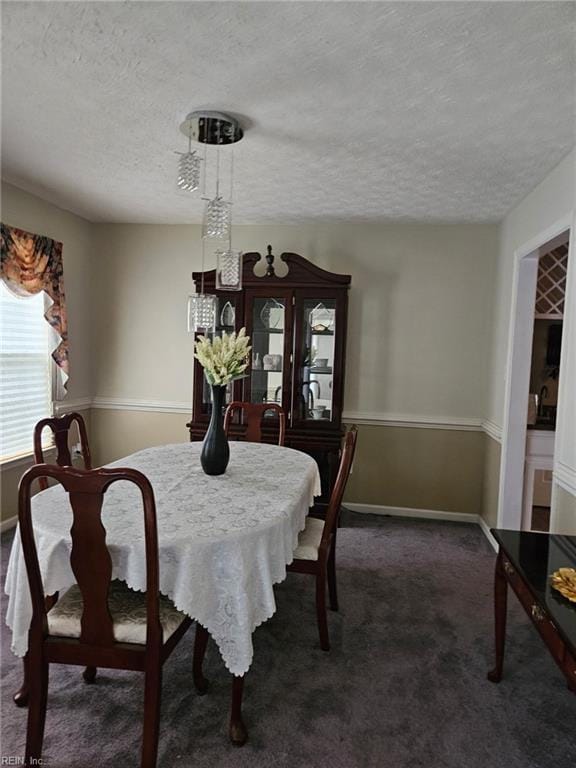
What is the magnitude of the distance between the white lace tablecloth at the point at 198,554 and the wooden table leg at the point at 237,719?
0.13 m

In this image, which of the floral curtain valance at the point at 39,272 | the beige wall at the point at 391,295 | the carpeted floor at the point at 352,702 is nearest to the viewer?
the carpeted floor at the point at 352,702

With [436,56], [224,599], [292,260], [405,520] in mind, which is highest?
[436,56]

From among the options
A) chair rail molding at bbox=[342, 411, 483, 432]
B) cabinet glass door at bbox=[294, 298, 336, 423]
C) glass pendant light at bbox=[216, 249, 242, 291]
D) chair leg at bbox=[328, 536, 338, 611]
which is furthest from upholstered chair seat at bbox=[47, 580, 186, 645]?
chair rail molding at bbox=[342, 411, 483, 432]

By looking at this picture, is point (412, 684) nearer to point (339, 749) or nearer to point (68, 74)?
point (339, 749)

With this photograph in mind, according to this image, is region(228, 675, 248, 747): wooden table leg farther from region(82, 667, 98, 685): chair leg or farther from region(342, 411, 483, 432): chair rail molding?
region(342, 411, 483, 432): chair rail molding

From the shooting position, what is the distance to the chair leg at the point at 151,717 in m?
1.44

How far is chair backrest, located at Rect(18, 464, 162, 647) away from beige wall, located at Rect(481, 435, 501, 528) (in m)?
2.79

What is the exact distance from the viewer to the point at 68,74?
6.22ft

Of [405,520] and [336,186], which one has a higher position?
[336,186]

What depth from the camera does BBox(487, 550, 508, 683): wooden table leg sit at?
197cm

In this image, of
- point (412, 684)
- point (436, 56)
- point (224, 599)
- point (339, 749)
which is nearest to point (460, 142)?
point (436, 56)

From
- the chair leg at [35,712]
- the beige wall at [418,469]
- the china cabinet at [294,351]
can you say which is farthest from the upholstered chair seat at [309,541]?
the beige wall at [418,469]

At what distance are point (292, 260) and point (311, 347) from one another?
0.68m

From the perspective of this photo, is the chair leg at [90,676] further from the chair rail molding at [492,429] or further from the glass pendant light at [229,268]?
the chair rail molding at [492,429]
